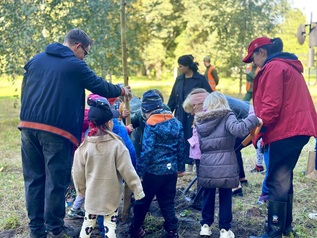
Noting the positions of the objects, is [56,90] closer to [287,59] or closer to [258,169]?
[287,59]

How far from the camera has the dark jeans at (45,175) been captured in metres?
3.69

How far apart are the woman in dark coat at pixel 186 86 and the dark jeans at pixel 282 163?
8.02 feet

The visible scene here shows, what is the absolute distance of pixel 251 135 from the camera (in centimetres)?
402

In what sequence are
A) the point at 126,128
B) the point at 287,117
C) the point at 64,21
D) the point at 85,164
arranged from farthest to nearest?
the point at 64,21, the point at 126,128, the point at 287,117, the point at 85,164

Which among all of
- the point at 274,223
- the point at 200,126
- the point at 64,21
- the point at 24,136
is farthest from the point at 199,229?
the point at 64,21

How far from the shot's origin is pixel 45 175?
12.7ft

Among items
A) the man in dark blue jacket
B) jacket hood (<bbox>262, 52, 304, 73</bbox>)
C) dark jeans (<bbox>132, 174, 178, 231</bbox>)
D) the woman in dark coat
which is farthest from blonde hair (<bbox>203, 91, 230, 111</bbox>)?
the woman in dark coat

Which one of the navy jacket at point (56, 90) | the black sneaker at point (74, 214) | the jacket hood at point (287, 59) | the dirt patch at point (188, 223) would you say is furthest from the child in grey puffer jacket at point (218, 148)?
the black sneaker at point (74, 214)

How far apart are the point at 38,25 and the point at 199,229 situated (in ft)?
26.0

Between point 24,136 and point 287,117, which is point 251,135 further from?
point 24,136

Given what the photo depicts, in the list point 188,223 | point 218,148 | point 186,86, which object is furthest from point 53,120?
point 186,86

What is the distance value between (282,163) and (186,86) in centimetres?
288

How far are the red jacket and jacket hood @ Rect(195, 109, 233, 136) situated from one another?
0.36m

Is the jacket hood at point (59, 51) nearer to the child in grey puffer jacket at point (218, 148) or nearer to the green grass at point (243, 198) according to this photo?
the child in grey puffer jacket at point (218, 148)
